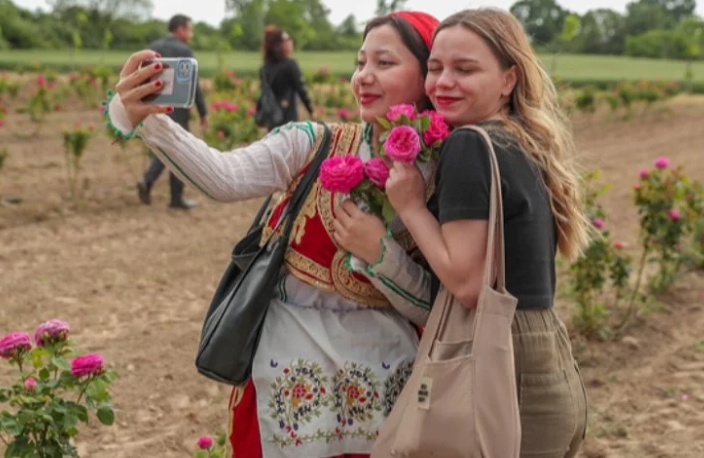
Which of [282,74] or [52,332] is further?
[282,74]

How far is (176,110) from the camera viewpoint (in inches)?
291

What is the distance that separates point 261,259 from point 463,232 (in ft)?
1.85

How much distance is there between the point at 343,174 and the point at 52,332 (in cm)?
98

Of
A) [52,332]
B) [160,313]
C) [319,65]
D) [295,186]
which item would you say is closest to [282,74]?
[160,313]

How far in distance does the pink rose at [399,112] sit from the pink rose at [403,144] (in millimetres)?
30

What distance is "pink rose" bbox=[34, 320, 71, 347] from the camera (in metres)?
2.47

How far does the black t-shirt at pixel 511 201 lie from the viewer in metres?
1.81

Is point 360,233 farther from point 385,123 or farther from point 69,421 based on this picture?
point 69,421

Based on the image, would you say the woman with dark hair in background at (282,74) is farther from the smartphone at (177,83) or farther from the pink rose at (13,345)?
the smartphone at (177,83)

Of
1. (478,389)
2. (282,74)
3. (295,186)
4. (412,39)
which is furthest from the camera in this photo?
(282,74)

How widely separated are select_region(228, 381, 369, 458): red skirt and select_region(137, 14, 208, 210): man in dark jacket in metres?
5.03

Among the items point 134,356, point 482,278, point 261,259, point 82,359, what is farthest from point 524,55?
point 134,356

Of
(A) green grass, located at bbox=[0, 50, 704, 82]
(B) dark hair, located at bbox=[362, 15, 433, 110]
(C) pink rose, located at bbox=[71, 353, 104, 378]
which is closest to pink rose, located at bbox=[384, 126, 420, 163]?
(B) dark hair, located at bbox=[362, 15, 433, 110]

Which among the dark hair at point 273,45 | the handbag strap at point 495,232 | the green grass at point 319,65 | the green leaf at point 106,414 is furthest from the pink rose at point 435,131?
the green grass at point 319,65
